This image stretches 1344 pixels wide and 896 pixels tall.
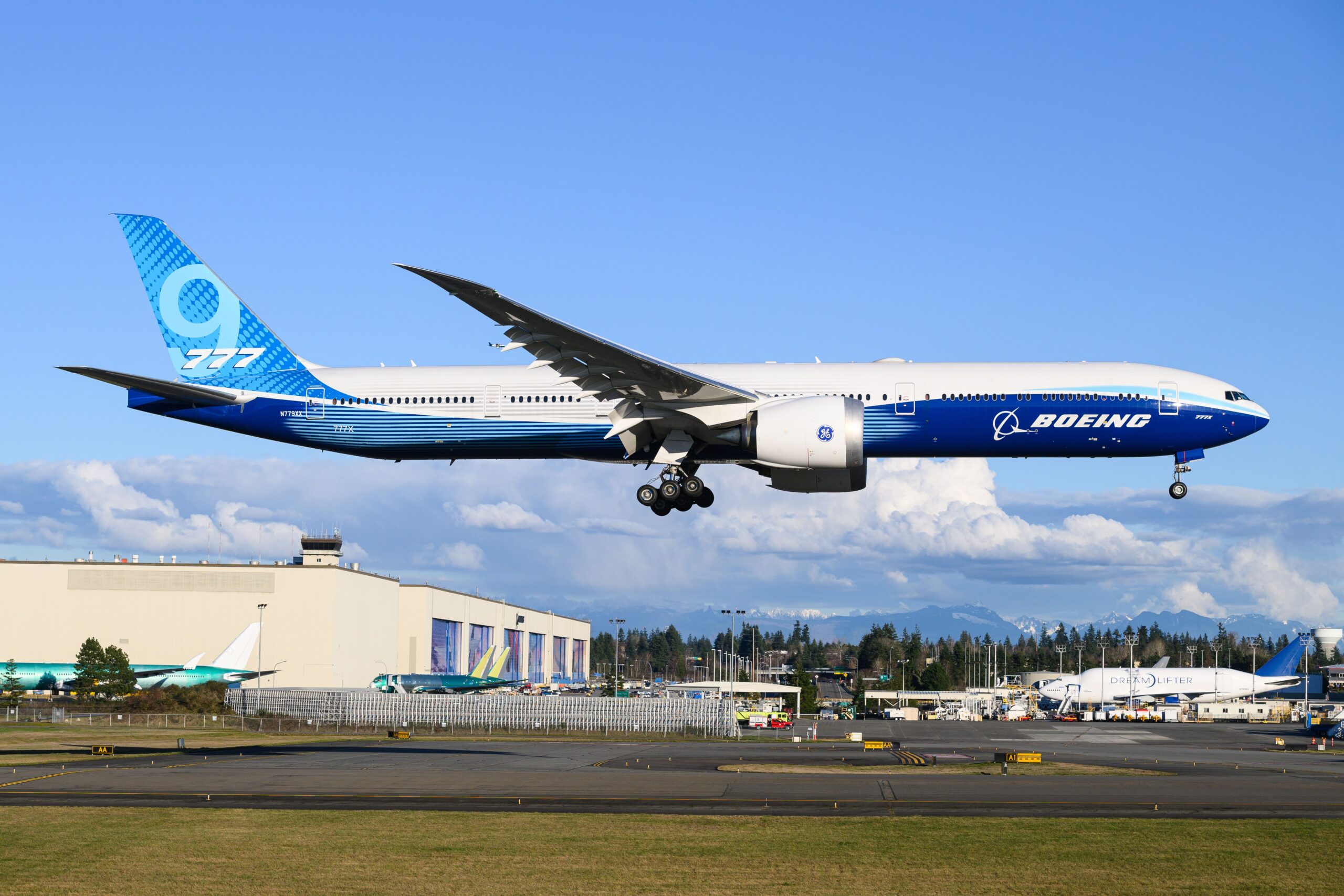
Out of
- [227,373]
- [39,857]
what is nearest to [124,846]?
[39,857]

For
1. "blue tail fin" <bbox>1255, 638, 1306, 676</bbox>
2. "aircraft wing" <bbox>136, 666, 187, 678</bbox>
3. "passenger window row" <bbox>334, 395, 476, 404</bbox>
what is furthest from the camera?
"blue tail fin" <bbox>1255, 638, 1306, 676</bbox>

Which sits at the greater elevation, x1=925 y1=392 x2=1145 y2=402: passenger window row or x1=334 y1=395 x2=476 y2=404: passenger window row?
x1=334 y1=395 x2=476 y2=404: passenger window row

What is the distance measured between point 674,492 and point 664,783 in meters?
9.29

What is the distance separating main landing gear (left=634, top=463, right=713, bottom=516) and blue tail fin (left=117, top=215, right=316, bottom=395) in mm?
12214

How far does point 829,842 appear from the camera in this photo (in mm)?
26062

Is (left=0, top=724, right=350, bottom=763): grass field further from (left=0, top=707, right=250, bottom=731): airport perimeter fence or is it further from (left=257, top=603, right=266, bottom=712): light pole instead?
(left=257, top=603, right=266, bottom=712): light pole

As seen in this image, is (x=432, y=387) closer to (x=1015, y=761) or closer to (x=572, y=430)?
(x=572, y=430)

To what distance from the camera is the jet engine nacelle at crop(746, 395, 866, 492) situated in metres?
34.7

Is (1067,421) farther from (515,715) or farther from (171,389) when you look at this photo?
(515,715)

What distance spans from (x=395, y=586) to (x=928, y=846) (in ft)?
430

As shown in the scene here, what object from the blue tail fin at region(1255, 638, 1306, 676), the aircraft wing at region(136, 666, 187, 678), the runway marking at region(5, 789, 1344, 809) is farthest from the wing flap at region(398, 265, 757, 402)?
the blue tail fin at region(1255, 638, 1306, 676)

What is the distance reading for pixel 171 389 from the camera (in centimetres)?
3859

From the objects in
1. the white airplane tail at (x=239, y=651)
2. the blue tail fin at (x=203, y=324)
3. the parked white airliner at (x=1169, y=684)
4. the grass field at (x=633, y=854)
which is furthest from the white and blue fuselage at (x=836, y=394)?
the parked white airliner at (x=1169, y=684)

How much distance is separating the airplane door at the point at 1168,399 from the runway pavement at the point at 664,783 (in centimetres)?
1143
